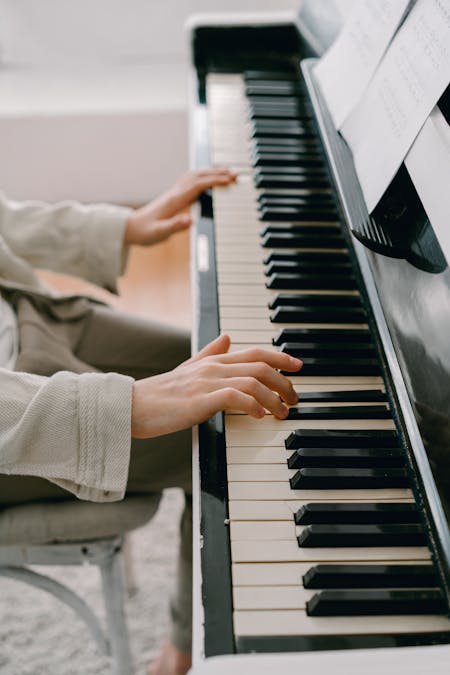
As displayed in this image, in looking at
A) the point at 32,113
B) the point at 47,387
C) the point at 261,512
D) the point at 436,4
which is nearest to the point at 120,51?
the point at 32,113

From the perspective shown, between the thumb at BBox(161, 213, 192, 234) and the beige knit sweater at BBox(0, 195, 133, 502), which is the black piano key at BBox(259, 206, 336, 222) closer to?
the thumb at BBox(161, 213, 192, 234)

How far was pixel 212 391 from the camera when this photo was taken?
2.78 feet

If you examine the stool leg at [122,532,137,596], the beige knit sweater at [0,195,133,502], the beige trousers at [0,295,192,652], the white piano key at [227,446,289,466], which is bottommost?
the stool leg at [122,532,137,596]

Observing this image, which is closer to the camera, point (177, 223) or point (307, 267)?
point (307, 267)

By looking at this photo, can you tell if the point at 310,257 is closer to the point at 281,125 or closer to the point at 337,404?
the point at 337,404

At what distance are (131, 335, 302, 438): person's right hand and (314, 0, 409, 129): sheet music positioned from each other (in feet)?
1.45

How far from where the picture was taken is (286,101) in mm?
1529

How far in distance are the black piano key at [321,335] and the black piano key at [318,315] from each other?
0.09ft

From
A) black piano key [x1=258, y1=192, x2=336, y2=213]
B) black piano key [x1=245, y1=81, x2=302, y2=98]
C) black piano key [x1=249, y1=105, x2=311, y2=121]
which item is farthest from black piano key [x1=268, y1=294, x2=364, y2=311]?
black piano key [x1=245, y1=81, x2=302, y2=98]

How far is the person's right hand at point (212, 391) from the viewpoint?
32.8 inches

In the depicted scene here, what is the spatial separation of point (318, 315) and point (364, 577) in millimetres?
408

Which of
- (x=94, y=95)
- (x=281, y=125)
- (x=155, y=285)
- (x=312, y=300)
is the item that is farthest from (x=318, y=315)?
(x=94, y=95)

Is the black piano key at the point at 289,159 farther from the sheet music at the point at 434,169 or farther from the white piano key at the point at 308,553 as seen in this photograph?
the white piano key at the point at 308,553

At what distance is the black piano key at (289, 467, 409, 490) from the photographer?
0.78 metres
